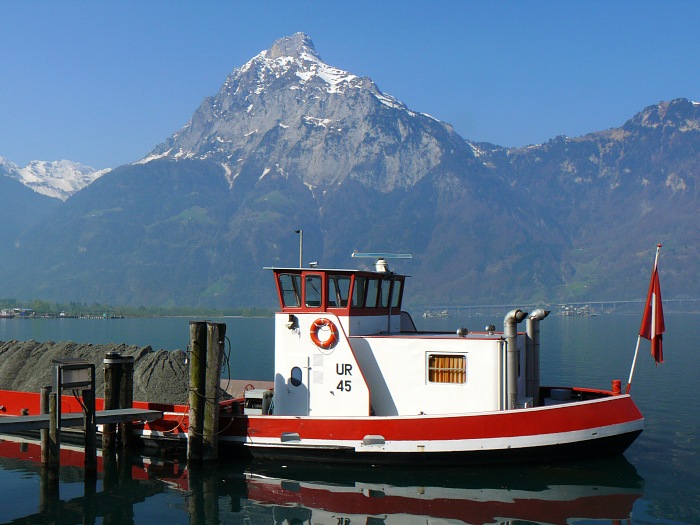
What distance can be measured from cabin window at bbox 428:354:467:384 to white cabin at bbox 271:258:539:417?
0.02 m

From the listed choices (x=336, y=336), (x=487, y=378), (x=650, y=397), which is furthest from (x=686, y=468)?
(x=650, y=397)

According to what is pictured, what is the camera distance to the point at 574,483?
1675 centimetres

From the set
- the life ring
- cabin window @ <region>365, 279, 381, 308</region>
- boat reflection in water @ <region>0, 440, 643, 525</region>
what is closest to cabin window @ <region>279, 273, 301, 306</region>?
the life ring

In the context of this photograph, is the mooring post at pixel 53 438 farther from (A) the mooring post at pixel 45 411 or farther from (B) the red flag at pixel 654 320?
(B) the red flag at pixel 654 320

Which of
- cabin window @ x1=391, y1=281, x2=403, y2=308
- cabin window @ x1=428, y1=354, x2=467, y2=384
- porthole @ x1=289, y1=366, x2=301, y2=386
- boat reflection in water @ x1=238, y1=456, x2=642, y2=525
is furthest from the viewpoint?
cabin window @ x1=391, y1=281, x2=403, y2=308

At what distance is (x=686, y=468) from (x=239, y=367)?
1428 inches

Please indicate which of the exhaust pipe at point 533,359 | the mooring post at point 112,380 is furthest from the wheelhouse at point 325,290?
the mooring post at point 112,380

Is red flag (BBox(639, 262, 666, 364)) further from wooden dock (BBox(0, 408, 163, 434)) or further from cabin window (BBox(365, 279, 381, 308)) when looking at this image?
wooden dock (BBox(0, 408, 163, 434))

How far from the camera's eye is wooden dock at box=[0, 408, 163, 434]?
1716 centimetres

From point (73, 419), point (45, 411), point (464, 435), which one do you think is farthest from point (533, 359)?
point (45, 411)

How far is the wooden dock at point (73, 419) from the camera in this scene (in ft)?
56.3

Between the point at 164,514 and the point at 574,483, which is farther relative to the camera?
the point at 574,483

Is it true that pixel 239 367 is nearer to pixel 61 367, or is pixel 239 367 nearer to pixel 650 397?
pixel 650 397

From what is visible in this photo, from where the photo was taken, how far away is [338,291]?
19.1m
